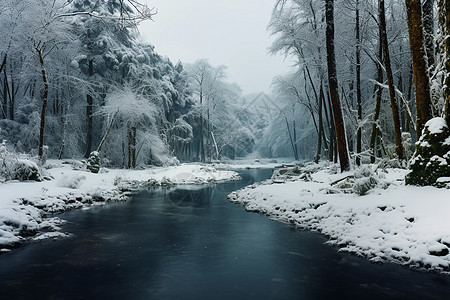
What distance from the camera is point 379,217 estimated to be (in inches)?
244

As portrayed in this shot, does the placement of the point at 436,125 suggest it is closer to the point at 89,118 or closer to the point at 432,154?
the point at 432,154

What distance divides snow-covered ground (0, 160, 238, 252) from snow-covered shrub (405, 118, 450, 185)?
8347 mm

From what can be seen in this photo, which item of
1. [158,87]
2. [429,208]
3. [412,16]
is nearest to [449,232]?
[429,208]

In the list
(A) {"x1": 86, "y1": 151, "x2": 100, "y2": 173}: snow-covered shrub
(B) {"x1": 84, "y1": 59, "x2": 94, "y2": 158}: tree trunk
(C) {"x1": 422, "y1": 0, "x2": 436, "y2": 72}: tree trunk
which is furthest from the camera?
(B) {"x1": 84, "y1": 59, "x2": 94, "y2": 158}: tree trunk

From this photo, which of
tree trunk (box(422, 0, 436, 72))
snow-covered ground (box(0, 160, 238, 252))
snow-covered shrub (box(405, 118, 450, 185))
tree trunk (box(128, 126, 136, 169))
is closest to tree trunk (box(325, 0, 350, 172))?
tree trunk (box(422, 0, 436, 72))

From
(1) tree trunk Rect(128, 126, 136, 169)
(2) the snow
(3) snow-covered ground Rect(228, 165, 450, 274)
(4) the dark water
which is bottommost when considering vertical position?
(4) the dark water

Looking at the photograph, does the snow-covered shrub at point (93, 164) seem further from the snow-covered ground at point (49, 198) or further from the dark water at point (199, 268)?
the dark water at point (199, 268)

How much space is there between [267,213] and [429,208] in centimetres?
502

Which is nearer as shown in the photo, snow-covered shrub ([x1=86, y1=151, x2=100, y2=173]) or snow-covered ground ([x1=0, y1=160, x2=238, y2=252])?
snow-covered ground ([x1=0, y1=160, x2=238, y2=252])

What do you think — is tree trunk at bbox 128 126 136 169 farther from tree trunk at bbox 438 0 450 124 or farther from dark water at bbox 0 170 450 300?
tree trunk at bbox 438 0 450 124

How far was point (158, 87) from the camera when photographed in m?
29.3

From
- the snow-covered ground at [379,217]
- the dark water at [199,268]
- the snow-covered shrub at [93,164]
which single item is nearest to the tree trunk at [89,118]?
the snow-covered shrub at [93,164]

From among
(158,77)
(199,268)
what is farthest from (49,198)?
(158,77)

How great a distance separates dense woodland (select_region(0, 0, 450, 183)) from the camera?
10914mm
